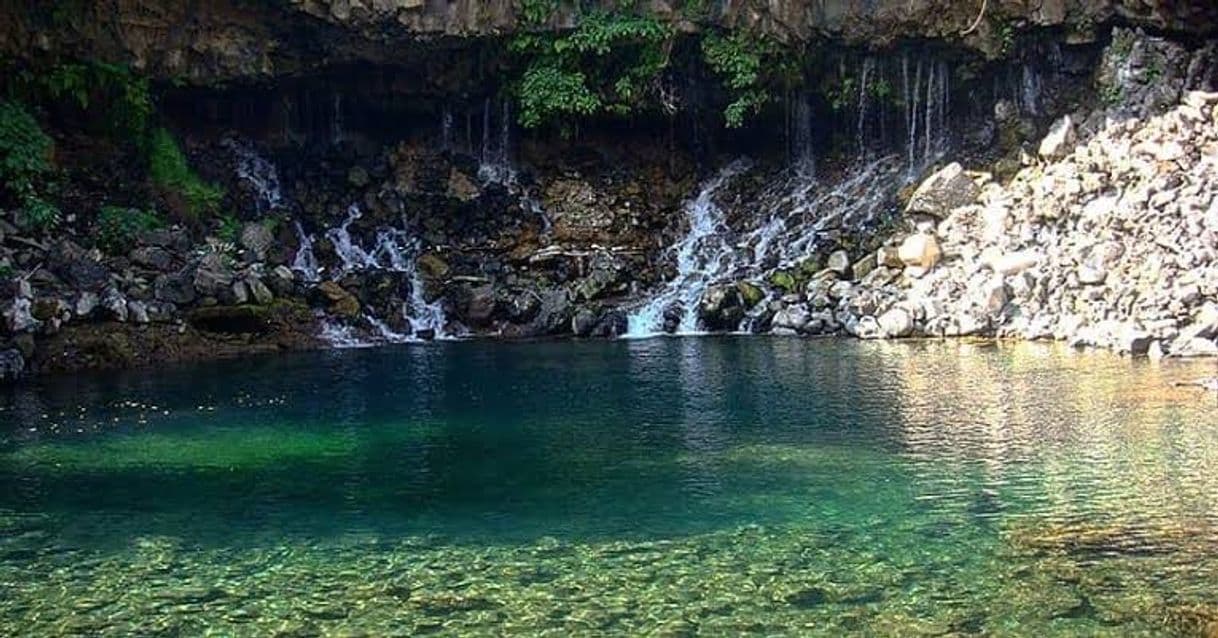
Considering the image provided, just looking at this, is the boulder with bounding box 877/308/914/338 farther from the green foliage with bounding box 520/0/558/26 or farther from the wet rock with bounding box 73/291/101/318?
the wet rock with bounding box 73/291/101/318

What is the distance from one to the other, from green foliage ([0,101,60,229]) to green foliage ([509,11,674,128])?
434 inches

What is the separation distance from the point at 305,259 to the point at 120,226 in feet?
15.3

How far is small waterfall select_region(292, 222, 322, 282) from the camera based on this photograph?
2749 centimetres

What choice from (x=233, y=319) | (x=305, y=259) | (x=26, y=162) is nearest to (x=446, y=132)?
(x=305, y=259)

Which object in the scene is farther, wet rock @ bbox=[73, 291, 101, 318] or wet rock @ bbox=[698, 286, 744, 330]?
wet rock @ bbox=[698, 286, 744, 330]

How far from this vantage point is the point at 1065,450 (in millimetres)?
11531

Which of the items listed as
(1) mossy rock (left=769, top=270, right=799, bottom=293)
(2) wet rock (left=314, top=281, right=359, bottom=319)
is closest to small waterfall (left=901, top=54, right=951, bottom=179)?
(1) mossy rock (left=769, top=270, right=799, bottom=293)

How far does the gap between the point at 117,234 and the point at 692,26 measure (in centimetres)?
1419

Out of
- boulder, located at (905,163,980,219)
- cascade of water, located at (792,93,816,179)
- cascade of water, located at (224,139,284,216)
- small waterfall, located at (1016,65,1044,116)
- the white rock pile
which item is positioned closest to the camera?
the white rock pile

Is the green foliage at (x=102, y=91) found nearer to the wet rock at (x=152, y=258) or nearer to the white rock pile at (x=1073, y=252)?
the wet rock at (x=152, y=258)

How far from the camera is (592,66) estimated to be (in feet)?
98.6

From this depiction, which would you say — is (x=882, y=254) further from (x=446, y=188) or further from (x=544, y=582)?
(x=544, y=582)

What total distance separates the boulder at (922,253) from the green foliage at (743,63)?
6.90 m

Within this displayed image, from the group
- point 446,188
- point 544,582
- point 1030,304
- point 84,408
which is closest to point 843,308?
point 1030,304
